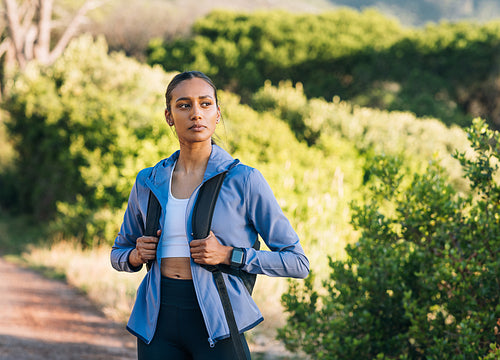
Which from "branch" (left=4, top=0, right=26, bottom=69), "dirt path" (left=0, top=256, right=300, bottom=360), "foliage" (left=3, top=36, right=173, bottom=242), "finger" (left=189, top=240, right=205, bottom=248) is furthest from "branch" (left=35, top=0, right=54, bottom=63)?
"finger" (left=189, top=240, right=205, bottom=248)

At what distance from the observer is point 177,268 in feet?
6.91

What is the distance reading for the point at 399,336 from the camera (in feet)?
12.8

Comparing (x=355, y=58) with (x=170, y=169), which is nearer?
(x=170, y=169)

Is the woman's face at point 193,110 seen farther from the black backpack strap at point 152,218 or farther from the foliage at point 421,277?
the foliage at point 421,277

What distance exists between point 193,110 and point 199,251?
538mm

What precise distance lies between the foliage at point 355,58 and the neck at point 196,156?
71.4 feet

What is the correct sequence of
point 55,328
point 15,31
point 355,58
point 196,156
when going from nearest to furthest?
→ point 196,156, point 55,328, point 15,31, point 355,58

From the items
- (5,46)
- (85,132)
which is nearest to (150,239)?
(85,132)

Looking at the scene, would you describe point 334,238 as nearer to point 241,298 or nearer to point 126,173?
point 126,173

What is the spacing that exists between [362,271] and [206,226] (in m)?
2.35

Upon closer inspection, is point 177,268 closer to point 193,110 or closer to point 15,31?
point 193,110

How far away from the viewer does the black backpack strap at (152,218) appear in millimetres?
2117

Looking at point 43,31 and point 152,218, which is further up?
point 43,31

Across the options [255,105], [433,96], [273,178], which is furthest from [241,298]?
[433,96]
